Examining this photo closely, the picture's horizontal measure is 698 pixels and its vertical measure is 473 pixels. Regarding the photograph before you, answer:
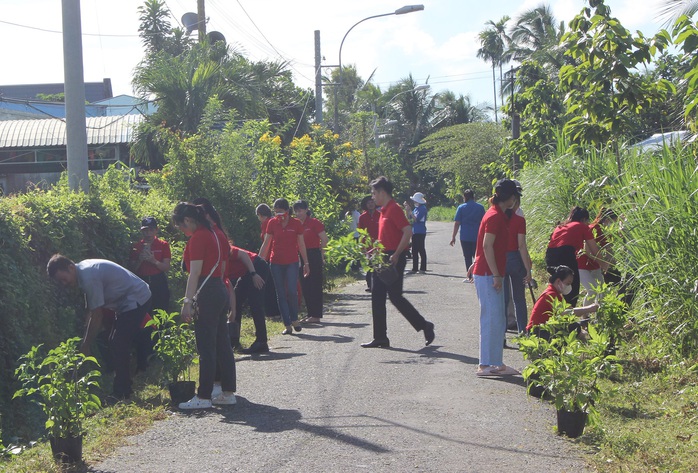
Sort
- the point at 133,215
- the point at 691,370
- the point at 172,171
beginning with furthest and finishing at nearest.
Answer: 1. the point at 172,171
2. the point at 133,215
3. the point at 691,370

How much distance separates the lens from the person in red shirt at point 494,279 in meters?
8.28

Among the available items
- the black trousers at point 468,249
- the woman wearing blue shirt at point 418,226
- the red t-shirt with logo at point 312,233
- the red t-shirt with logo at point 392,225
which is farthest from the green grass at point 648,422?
the woman wearing blue shirt at point 418,226

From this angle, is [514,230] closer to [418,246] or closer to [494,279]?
[494,279]

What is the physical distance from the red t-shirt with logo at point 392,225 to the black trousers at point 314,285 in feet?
9.26

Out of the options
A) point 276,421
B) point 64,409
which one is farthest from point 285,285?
point 64,409

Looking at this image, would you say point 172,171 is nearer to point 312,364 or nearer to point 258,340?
point 258,340

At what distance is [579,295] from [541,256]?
7.04 metres

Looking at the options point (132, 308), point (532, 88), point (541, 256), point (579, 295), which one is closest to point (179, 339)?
point (132, 308)

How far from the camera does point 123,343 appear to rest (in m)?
8.41

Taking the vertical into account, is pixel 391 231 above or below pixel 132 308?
above

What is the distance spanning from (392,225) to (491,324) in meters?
2.23

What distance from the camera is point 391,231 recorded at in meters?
10.2

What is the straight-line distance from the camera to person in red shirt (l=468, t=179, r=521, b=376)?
828 centimetres

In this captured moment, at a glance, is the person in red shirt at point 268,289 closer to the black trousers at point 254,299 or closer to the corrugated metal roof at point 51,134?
the black trousers at point 254,299
